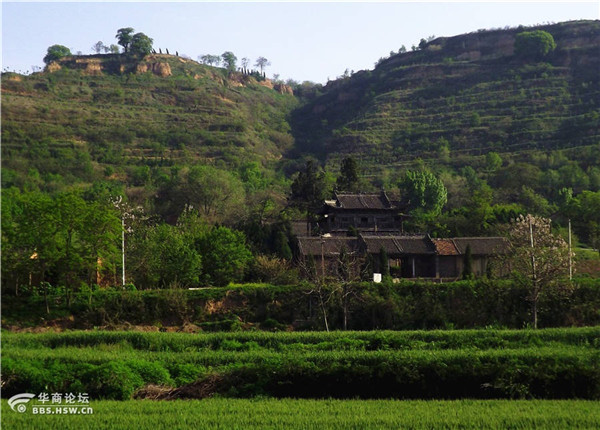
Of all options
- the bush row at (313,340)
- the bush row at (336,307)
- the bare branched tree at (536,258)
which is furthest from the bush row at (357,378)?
the bush row at (336,307)

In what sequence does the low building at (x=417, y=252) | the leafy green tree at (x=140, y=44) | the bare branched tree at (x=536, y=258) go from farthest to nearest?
the leafy green tree at (x=140, y=44) → the low building at (x=417, y=252) → the bare branched tree at (x=536, y=258)

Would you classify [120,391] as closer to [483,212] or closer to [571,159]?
[483,212]

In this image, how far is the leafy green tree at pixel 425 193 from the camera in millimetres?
59562

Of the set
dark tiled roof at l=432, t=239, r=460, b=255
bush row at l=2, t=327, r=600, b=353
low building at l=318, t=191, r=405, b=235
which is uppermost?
low building at l=318, t=191, r=405, b=235

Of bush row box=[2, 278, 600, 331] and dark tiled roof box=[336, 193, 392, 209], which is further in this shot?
dark tiled roof box=[336, 193, 392, 209]

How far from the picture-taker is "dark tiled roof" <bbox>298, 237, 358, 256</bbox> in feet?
131

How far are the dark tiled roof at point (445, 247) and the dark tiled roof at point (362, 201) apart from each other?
7.89 meters

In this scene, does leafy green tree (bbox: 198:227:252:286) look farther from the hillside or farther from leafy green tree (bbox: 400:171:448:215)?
leafy green tree (bbox: 400:171:448:215)

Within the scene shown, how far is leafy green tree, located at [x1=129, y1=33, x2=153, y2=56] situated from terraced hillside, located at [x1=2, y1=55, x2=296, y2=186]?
3.06 meters

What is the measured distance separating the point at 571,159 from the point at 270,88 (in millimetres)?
74286

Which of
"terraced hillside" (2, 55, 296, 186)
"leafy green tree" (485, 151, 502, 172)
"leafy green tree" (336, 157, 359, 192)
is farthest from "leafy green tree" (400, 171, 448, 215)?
"terraced hillside" (2, 55, 296, 186)

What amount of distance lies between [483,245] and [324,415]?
1002 inches

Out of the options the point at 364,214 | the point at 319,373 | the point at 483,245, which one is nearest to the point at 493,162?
the point at 364,214

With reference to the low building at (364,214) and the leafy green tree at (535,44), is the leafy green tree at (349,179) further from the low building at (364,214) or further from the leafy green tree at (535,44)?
the leafy green tree at (535,44)
